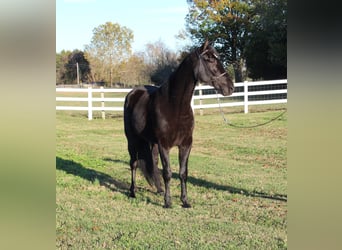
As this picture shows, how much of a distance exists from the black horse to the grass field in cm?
44

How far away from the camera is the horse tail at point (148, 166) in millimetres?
5695

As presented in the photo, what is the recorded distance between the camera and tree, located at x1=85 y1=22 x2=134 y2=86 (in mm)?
28172

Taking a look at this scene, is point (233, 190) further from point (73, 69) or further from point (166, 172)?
point (73, 69)

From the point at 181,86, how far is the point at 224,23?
2179 centimetres

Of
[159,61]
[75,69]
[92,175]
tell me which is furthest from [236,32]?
[92,175]

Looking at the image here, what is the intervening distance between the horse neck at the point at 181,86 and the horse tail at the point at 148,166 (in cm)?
109

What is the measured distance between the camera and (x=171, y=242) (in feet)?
12.3

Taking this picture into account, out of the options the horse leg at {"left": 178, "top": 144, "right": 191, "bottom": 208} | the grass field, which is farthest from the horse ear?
the grass field

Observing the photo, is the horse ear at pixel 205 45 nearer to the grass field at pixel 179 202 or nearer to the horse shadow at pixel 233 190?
the grass field at pixel 179 202

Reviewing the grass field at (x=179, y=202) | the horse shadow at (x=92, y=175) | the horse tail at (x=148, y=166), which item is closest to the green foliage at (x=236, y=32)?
the grass field at (x=179, y=202)
